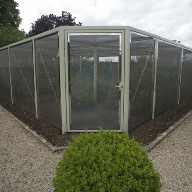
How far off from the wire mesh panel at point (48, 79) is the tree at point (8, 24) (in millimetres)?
7391

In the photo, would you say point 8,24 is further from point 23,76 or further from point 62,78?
point 62,78

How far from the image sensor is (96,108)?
14.9 feet

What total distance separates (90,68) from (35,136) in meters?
2.34

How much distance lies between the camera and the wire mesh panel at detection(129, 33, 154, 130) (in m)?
4.68

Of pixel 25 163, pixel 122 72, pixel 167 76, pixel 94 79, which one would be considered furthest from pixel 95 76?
pixel 167 76

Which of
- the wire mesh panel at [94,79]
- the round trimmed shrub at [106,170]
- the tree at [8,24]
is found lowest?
the round trimmed shrub at [106,170]

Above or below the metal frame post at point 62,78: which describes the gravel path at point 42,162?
below

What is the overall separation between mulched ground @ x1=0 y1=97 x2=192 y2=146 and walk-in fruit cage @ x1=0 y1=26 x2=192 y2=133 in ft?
0.63

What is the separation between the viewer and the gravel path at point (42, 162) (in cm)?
291

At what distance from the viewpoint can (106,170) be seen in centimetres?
168

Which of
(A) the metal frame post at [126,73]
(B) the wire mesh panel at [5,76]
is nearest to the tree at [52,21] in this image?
(B) the wire mesh panel at [5,76]

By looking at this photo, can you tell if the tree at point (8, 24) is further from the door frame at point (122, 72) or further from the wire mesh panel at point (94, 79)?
the wire mesh panel at point (94, 79)

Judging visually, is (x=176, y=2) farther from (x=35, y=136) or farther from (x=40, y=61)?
(x=35, y=136)

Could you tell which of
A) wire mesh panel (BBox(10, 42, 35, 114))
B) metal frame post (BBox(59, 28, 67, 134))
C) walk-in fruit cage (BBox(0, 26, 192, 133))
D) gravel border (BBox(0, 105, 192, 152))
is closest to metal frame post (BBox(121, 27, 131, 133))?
walk-in fruit cage (BBox(0, 26, 192, 133))
